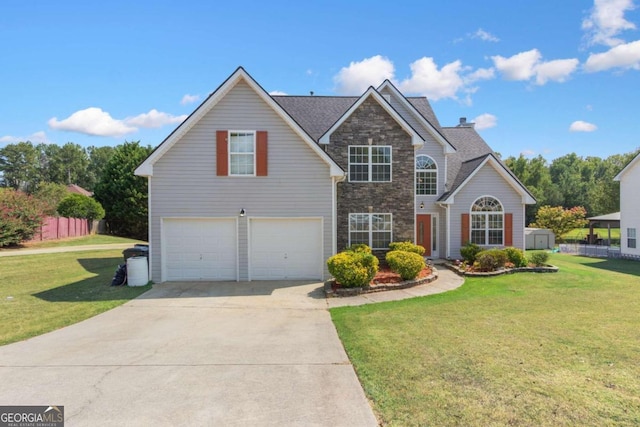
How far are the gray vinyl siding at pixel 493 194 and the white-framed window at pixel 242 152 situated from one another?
33.2ft

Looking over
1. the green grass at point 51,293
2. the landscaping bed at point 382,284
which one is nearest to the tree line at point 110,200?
the green grass at point 51,293

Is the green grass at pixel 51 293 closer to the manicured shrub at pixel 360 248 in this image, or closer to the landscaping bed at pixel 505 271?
the manicured shrub at pixel 360 248

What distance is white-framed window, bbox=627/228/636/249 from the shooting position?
24.1 m

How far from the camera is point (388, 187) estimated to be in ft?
54.4

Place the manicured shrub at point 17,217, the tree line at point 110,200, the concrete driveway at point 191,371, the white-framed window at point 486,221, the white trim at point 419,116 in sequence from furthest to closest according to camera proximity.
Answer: the tree line at point 110,200, the manicured shrub at point 17,217, the white trim at point 419,116, the white-framed window at point 486,221, the concrete driveway at point 191,371

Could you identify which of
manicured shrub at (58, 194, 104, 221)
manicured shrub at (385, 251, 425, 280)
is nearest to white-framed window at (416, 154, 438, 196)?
manicured shrub at (385, 251, 425, 280)

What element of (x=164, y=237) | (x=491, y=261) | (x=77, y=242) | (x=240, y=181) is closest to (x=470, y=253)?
(x=491, y=261)

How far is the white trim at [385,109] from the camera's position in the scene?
16.2 meters

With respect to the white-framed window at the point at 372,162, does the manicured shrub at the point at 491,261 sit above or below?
below

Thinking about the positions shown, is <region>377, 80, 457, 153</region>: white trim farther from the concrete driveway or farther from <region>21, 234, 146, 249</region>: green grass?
<region>21, 234, 146, 249</region>: green grass

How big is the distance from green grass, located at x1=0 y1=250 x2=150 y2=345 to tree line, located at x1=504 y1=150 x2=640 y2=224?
Answer: 178 feet

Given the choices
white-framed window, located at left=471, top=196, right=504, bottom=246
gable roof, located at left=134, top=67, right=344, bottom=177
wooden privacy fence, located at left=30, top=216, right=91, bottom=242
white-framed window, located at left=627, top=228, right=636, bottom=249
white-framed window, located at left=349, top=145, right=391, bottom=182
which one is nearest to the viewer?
gable roof, located at left=134, top=67, right=344, bottom=177

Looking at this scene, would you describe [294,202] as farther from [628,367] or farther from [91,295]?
[628,367]

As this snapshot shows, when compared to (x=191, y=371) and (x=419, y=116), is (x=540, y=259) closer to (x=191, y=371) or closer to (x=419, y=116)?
(x=419, y=116)
